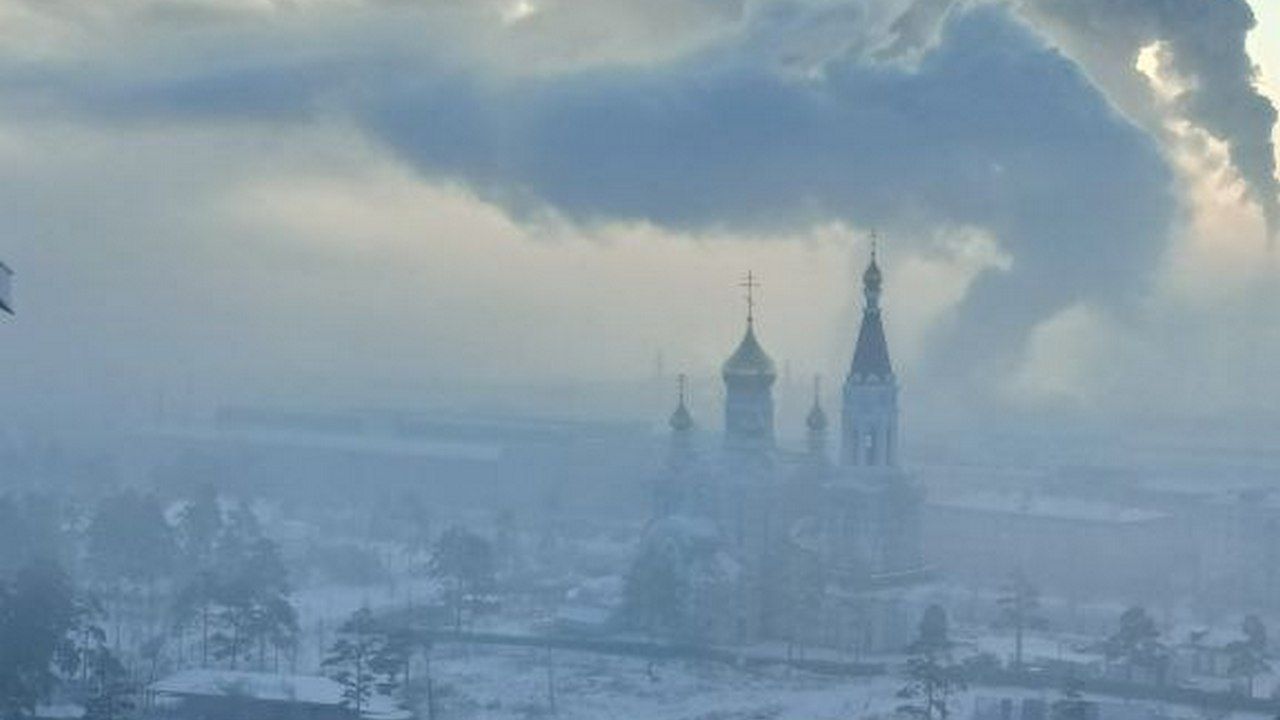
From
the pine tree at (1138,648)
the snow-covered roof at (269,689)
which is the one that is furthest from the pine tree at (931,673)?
the snow-covered roof at (269,689)

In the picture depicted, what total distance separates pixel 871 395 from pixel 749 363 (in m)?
5.87

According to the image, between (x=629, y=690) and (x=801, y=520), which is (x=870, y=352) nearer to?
(x=801, y=520)

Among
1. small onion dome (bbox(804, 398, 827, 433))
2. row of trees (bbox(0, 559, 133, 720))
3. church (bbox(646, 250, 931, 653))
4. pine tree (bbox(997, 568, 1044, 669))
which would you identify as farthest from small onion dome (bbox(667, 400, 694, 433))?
row of trees (bbox(0, 559, 133, 720))

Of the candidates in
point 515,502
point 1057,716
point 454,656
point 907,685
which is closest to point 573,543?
point 515,502

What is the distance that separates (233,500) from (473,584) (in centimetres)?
4751

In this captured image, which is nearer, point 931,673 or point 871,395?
point 931,673

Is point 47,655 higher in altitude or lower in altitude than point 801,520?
lower

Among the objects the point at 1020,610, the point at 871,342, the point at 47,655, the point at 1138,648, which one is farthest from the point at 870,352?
the point at 47,655

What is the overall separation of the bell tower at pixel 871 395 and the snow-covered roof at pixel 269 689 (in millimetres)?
24416

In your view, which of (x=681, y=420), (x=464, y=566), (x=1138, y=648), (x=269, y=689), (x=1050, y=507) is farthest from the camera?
(x=1050, y=507)

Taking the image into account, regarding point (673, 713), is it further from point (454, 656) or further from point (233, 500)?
point (233, 500)

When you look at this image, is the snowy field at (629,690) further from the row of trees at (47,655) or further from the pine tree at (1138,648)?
the row of trees at (47,655)

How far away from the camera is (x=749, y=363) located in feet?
270

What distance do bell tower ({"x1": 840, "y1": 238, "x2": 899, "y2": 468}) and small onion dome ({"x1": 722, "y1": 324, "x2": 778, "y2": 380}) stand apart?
4.30 m
